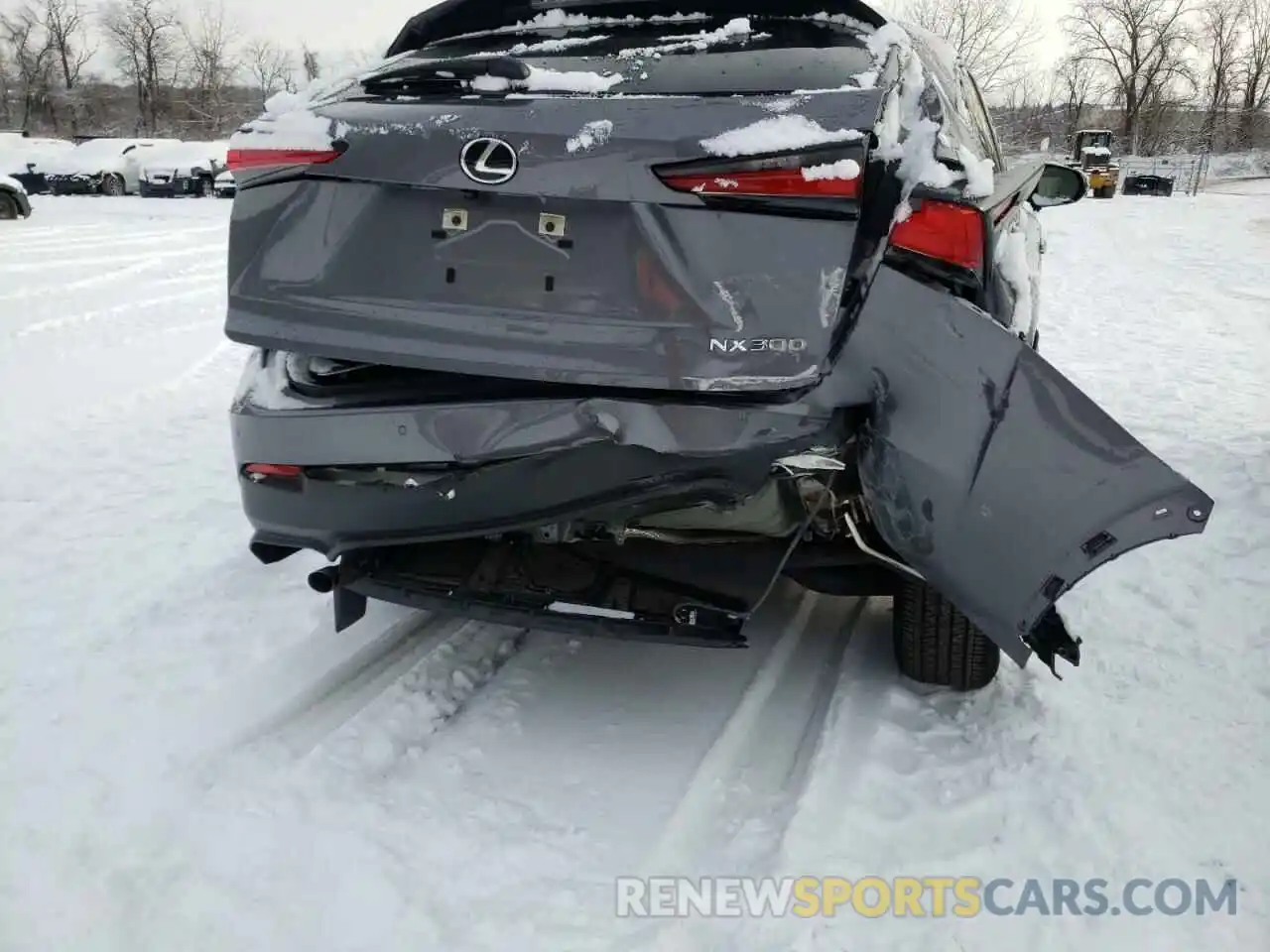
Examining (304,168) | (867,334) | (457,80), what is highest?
(457,80)

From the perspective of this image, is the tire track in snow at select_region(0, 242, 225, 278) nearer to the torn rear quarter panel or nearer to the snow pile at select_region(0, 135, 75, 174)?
the torn rear quarter panel

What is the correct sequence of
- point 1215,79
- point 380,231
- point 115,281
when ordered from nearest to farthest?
point 380,231 < point 115,281 < point 1215,79

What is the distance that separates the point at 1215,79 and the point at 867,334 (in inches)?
2771

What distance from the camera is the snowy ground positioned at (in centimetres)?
191

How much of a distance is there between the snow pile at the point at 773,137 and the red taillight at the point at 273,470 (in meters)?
1.25

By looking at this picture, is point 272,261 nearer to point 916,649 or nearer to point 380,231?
point 380,231

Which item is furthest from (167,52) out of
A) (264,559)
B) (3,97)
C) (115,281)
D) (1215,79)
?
(264,559)

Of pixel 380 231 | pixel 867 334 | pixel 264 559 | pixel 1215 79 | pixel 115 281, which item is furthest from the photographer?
pixel 1215 79

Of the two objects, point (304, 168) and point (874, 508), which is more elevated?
point (304, 168)

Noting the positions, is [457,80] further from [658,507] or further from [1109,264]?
[1109,264]

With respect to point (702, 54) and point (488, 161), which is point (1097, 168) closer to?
point (702, 54)

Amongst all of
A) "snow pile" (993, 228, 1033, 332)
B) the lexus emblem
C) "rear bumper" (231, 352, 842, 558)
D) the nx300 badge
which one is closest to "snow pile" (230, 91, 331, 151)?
the lexus emblem

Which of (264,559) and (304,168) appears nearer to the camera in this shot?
(304,168)

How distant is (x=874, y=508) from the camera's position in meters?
2.16
